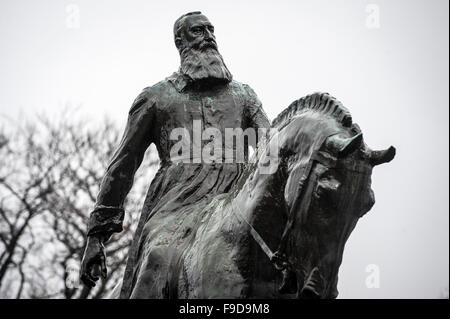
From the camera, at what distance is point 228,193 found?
623cm

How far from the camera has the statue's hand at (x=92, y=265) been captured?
671 cm

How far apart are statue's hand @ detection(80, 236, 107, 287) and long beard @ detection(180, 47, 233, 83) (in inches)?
57.1

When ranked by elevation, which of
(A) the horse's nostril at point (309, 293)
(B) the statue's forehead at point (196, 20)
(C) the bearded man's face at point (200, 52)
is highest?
(B) the statue's forehead at point (196, 20)

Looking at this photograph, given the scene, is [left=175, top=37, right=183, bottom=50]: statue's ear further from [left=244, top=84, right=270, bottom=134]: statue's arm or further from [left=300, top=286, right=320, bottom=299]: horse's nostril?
[left=300, top=286, right=320, bottom=299]: horse's nostril

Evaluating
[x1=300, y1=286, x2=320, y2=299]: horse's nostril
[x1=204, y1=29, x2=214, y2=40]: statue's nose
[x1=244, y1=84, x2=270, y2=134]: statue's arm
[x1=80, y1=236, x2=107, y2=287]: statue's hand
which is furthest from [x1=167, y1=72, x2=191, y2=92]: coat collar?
[x1=300, y1=286, x2=320, y2=299]: horse's nostril

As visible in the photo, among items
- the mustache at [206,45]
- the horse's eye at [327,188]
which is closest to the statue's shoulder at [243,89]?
the mustache at [206,45]

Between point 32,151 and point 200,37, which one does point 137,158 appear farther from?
point 32,151

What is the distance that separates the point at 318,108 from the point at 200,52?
1818 mm

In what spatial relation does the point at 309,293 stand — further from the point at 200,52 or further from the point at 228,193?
the point at 200,52

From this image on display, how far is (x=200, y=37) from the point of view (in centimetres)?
726

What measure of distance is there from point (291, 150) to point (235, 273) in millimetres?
781

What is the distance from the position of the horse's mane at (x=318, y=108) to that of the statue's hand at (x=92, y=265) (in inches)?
67.3

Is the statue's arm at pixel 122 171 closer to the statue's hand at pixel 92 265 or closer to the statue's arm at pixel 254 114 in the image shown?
the statue's hand at pixel 92 265
